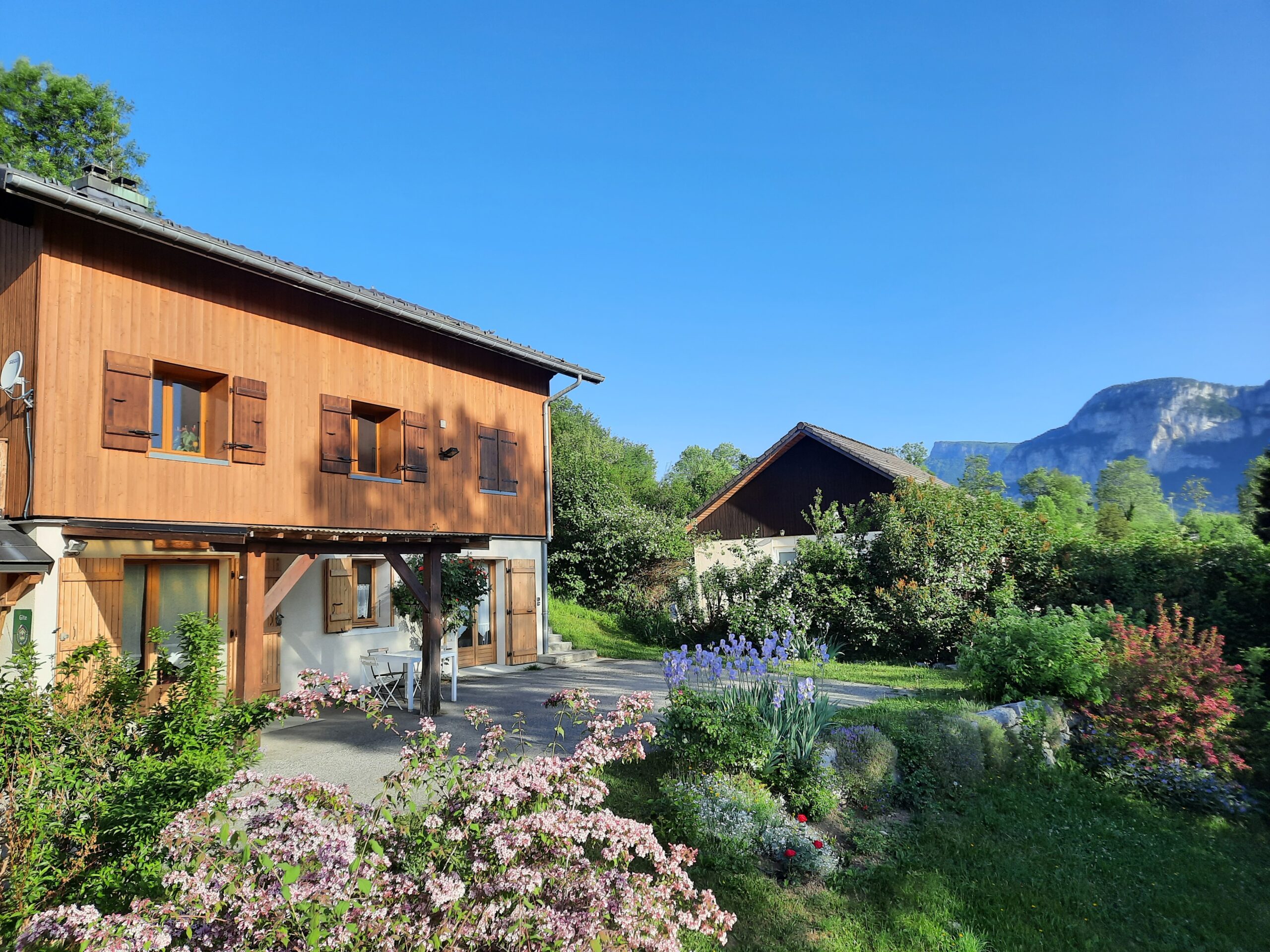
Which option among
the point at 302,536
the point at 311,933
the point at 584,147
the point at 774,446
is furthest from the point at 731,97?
the point at 311,933

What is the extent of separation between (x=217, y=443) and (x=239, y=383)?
0.79m

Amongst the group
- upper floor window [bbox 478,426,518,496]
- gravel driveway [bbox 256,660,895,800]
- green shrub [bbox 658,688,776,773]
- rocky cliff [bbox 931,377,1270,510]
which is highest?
rocky cliff [bbox 931,377,1270,510]

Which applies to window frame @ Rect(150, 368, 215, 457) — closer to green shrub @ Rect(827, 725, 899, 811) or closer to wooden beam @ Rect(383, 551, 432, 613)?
wooden beam @ Rect(383, 551, 432, 613)

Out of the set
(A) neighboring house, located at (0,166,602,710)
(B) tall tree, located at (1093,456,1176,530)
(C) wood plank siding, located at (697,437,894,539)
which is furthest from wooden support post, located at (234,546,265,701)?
(B) tall tree, located at (1093,456,1176,530)

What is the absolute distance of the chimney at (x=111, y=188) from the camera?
8812 mm

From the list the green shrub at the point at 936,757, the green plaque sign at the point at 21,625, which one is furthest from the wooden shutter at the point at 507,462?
the green shrub at the point at 936,757

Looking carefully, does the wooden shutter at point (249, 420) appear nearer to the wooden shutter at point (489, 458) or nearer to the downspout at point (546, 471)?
the wooden shutter at point (489, 458)

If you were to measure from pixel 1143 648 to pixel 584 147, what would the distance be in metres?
13.0

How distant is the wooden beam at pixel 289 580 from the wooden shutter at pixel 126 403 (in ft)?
6.77

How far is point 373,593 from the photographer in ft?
37.2

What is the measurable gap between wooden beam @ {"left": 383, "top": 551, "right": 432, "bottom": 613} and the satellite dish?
4.05 metres

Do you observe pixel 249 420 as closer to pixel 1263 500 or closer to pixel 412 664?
pixel 412 664

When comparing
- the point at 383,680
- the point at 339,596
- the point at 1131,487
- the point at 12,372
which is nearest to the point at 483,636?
the point at 339,596

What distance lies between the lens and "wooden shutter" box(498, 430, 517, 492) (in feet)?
42.6
